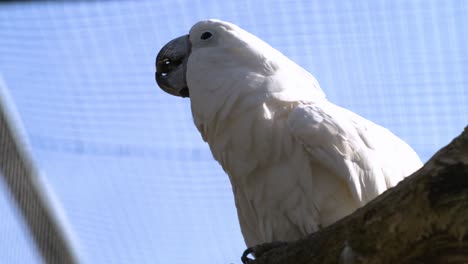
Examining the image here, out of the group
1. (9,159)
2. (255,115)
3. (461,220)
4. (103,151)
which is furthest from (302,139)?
(103,151)

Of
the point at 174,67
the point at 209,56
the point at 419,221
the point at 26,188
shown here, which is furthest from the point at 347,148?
the point at 26,188

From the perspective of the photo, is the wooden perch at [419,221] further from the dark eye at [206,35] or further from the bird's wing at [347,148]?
the dark eye at [206,35]

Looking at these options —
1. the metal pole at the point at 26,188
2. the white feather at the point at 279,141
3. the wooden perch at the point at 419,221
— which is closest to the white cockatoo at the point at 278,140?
the white feather at the point at 279,141

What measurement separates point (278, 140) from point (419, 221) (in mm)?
1010

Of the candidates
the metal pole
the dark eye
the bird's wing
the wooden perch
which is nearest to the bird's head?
the dark eye

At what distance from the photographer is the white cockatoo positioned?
2762mm

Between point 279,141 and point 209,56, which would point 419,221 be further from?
point 209,56

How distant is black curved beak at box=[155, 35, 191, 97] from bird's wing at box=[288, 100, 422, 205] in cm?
68

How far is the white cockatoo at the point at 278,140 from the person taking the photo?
2.76 metres

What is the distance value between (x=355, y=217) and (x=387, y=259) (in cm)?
14

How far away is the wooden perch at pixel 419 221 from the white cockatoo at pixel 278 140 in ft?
2.13

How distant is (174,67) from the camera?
3.44 metres

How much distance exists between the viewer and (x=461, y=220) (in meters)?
1.86

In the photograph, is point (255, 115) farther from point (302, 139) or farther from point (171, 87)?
A: point (171, 87)
